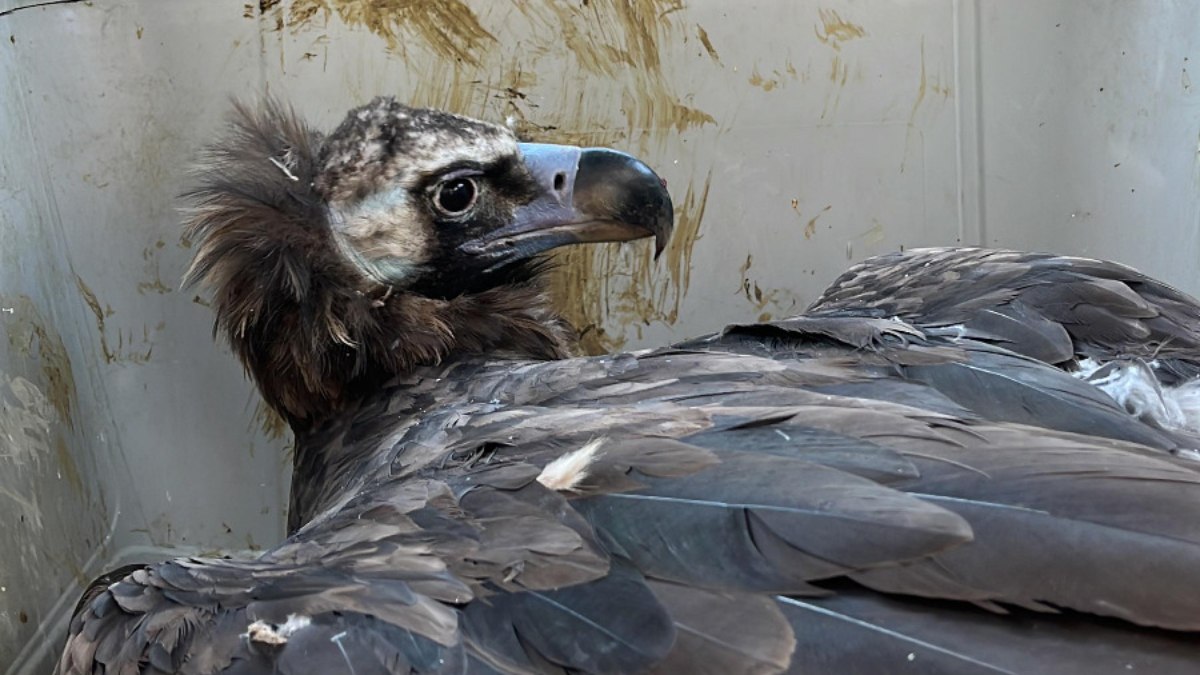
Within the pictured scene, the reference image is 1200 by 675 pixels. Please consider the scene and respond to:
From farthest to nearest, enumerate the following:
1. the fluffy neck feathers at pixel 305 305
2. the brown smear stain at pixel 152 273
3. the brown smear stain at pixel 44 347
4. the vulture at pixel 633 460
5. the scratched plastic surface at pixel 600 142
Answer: the brown smear stain at pixel 152 273, the scratched plastic surface at pixel 600 142, the brown smear stain at pixel 44 347, the fluffy neck feathers at pixel 305 305, the vulture at pixel 633 460

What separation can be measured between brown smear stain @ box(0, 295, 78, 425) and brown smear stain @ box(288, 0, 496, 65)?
1.15 meters

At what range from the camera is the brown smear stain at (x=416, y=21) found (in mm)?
3748

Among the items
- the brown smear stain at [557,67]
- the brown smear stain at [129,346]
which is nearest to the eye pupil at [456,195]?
the brown smear stain at [557,67]

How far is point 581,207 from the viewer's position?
2.63 m

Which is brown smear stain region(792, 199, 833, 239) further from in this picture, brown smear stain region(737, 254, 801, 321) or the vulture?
the vulture

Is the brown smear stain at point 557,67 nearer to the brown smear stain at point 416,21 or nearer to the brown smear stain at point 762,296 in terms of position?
the brown smear stain at point 416,21

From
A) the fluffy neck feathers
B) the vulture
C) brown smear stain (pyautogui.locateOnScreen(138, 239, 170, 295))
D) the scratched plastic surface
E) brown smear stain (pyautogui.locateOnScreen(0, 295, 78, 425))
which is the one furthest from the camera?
brown smear stain (pyautogui.locateOnScreen(138, 239, 170, 295))

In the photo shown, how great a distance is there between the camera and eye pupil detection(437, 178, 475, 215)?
8.62 feet

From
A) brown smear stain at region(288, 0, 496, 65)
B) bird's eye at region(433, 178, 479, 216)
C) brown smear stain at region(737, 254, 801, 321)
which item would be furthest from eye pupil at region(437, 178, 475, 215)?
Answer: brown smear stain at region(737, 254, 801, 321)

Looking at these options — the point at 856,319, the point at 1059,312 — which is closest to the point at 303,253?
the point at 856,319

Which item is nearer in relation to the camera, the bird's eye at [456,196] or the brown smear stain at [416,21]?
the bird's eye at [456,196]

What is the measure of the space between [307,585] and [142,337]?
259 cm

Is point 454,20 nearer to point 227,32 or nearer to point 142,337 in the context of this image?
point 227,32

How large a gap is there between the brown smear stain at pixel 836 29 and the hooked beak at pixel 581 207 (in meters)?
1.37
